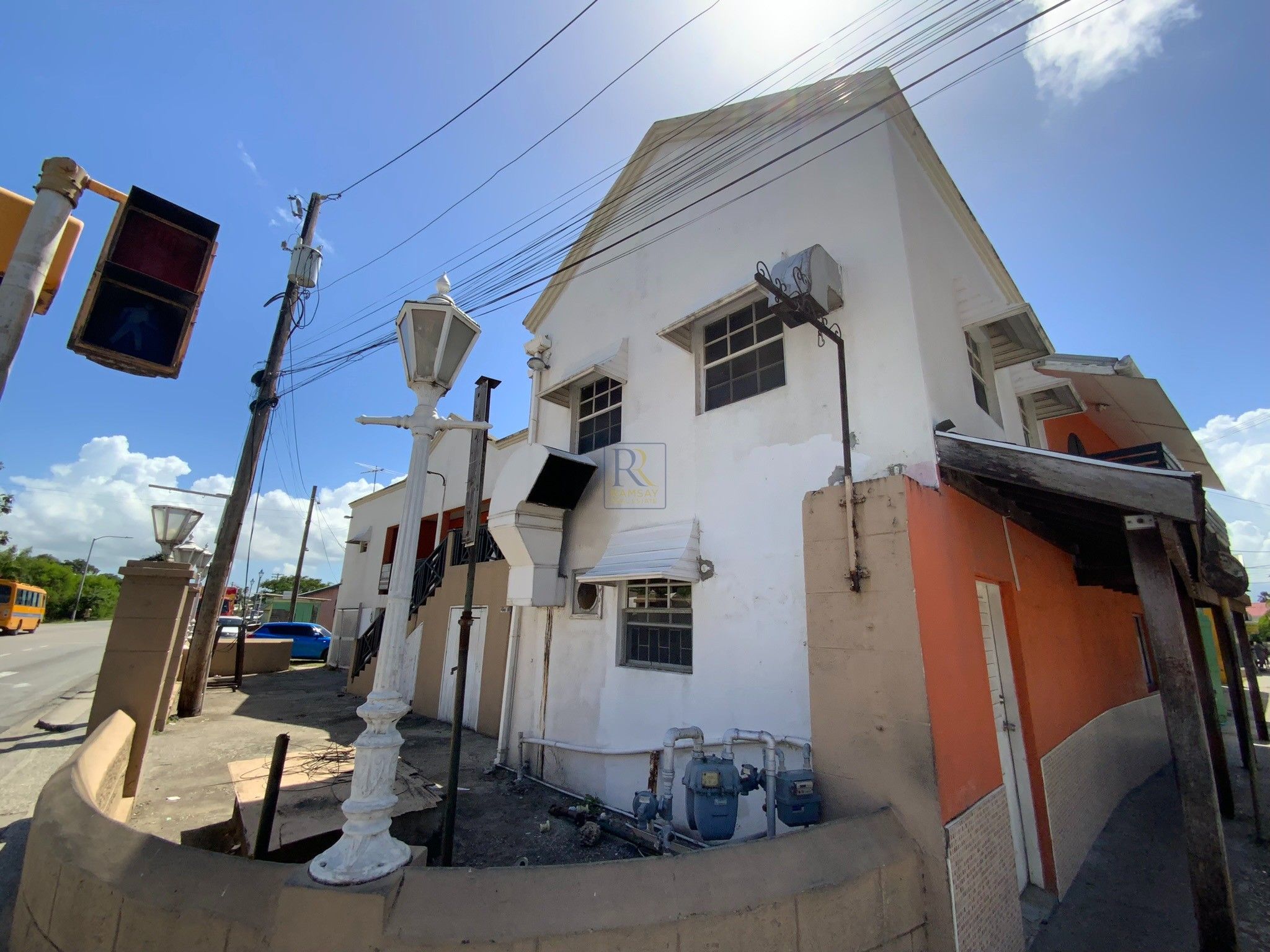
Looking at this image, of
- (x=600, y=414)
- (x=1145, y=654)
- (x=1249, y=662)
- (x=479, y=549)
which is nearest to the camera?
(x=600, y=414)

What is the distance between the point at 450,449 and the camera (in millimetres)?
15625

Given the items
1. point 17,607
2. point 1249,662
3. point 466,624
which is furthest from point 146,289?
point 17,607

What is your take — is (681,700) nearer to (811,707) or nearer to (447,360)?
(811,707)

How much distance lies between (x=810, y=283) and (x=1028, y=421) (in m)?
5.75

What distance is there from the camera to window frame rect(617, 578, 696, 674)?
5.58m

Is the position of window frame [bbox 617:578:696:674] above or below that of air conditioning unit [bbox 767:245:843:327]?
below

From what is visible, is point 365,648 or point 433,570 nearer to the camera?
point 433,570

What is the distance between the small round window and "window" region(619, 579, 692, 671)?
607 millimetres

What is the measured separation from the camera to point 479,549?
33.3 feet

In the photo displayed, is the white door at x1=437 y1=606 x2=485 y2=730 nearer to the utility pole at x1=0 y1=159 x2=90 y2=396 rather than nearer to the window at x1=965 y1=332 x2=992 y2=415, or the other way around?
the utility pole at x1=0 y1=159 x2=90 y2=396

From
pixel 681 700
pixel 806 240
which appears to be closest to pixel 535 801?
pixel 681 700

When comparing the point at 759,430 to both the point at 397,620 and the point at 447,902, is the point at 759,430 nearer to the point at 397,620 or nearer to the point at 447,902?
the point at 397,620

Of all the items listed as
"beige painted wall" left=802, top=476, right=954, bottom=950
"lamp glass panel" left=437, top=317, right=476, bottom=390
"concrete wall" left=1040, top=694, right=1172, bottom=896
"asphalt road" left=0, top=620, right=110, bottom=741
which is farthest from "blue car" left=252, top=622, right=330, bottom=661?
"concrete wall" left=1040, top=694, right=1172, bottom=896

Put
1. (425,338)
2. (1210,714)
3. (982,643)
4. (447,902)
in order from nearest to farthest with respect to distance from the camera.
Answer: (447,902) < (425,338) < (982,643) < (1210,714)
